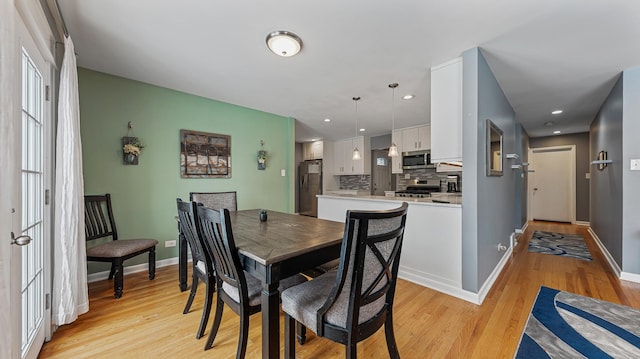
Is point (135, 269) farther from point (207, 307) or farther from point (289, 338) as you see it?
point (289, 338)

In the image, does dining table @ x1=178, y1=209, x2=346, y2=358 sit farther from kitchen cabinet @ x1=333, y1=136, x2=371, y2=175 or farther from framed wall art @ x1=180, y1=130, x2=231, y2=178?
kitchen cabinet @ x1=333, y1=136, x2=371, y2=175

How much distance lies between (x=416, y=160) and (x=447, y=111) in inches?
111

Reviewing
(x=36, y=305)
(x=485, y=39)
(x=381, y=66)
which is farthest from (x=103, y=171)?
(x=485, y=39)

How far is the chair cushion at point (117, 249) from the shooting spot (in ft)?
7.40

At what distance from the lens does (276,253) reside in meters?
1.24

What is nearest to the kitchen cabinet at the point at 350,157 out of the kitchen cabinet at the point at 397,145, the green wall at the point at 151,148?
the kitchen cabinet at the point at 397,145

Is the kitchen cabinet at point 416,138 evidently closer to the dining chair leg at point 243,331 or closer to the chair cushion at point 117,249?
the dining chair leg at point 243,331

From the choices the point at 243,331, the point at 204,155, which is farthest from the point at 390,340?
the point at 204,155

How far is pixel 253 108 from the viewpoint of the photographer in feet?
13.1

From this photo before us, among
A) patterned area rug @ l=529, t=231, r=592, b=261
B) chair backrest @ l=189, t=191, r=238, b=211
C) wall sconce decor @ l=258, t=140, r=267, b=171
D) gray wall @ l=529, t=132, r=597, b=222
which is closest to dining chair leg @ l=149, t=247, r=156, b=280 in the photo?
chair backrest @ l=189, t=191, r=238, b=211

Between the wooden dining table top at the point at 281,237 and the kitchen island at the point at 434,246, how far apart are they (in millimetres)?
1153

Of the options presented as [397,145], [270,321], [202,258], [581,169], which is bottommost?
[270,321]

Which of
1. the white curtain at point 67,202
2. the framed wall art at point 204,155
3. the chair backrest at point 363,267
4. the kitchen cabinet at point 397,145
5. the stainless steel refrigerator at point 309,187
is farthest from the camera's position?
the stainless steel refrigerator at point 309,187

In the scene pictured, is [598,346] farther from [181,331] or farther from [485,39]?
[181,331]
